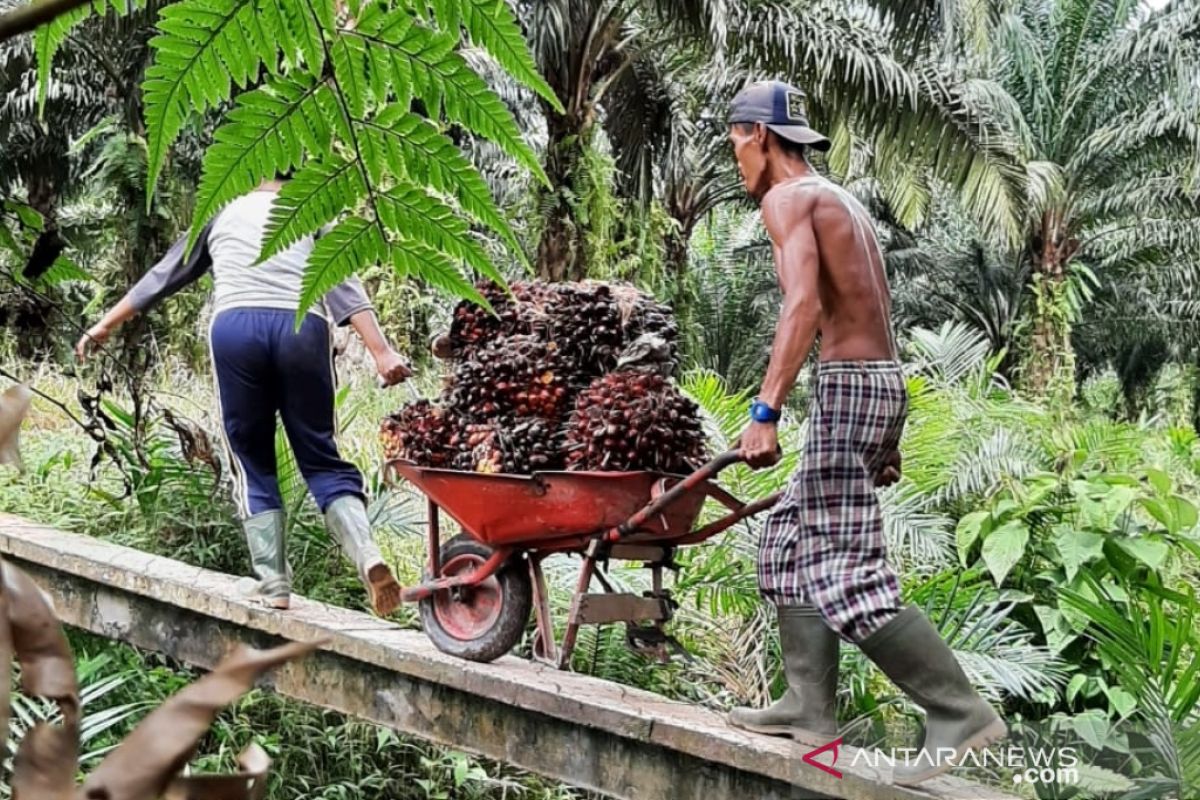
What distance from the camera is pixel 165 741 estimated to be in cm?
33

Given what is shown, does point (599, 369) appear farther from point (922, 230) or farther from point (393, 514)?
point (922, 230)

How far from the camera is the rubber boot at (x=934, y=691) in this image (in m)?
3.05

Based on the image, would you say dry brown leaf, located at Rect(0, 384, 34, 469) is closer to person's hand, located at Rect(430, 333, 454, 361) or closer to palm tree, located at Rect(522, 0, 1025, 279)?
person's hand, located at Rect(430, 333, 454, 361)

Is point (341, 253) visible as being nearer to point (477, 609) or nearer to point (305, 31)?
point (305, 31)

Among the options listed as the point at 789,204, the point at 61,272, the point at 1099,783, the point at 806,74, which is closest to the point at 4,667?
the point at 61,272

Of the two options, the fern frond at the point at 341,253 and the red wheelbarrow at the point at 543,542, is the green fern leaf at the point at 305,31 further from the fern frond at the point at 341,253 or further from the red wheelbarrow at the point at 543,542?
the red wheelbarrow at the point at 543,542

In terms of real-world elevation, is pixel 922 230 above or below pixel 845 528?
above

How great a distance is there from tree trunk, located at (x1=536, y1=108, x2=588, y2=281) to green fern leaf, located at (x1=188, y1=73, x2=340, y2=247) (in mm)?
7826

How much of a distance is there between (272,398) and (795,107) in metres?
1.95

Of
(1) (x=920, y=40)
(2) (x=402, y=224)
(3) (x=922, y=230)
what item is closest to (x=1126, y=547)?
(2) (x=402, y=224)

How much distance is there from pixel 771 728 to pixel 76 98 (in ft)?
38.1

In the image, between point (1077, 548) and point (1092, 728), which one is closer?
point (1092, 728)

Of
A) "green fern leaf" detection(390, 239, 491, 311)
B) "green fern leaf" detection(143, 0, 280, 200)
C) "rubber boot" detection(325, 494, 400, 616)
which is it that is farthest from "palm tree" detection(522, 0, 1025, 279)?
"green fern leaf" detection(143, 0, 280, 200)

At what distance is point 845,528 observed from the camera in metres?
3.13
